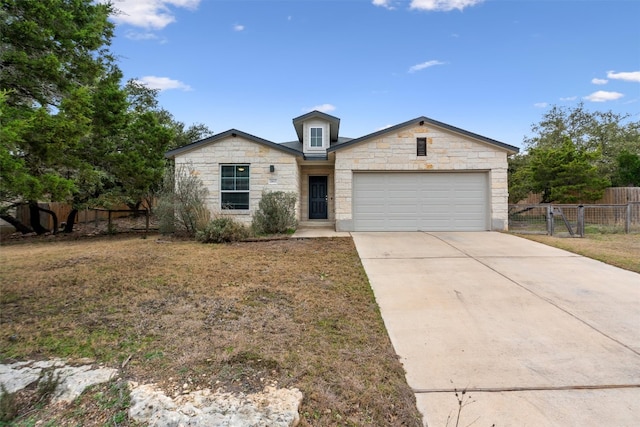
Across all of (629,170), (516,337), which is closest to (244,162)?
(516,337)

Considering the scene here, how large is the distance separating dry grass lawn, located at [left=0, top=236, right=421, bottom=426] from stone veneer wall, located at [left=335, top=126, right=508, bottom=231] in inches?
223

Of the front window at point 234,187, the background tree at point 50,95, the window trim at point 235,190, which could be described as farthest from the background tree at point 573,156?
the background tree at point 50,95

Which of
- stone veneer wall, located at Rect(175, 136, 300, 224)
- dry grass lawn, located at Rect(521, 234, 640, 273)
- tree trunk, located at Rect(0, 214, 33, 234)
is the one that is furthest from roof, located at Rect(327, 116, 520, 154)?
tree trunk, located at Rect(0, 214, 33, 234)

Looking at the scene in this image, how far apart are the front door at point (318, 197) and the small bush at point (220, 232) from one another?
5731mm

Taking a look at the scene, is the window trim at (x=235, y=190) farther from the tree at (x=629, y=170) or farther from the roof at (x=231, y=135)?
the tree at (x=629, y=170)

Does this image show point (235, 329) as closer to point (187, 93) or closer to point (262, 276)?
point (262, 276)

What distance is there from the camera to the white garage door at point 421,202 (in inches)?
478

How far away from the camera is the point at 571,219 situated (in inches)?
489

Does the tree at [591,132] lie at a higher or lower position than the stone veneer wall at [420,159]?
higher

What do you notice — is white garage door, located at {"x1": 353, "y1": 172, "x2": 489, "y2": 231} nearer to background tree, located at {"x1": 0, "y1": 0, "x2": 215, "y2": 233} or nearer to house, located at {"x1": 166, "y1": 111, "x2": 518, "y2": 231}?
house, located at {"x1": 166, "y1": 111, "x2": 518, "y2": 231}

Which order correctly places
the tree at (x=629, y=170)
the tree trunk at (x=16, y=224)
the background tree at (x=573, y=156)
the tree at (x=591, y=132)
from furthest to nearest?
the tree at (x=591, y=132) → the tree at (x=629, y=170) → the background tree at (x=573, y=156) → the tree trunk at (x=16, y=224)

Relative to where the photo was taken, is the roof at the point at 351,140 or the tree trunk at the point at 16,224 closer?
the roof at the point at 351,140

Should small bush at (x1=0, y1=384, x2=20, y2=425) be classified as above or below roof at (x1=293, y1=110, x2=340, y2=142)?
below

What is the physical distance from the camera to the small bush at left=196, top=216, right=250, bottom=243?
9750mm
